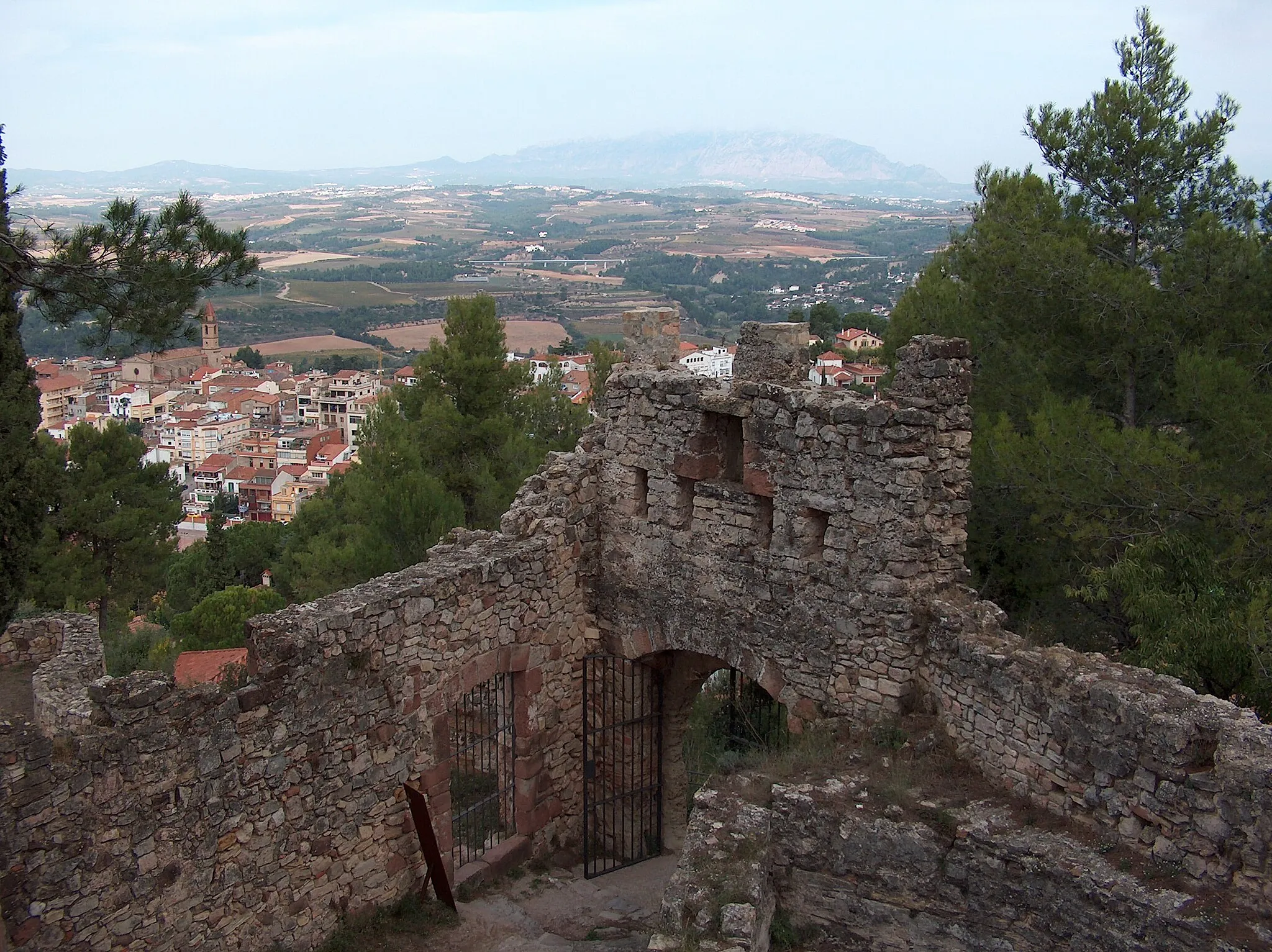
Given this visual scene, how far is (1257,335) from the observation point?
10281 mm

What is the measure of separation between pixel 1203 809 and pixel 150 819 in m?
6.01

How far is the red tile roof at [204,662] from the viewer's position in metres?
15.1

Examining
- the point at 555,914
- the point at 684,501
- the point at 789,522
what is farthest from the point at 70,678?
the point at 789,522

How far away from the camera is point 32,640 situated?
11180mm

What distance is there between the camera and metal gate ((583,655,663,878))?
999cm

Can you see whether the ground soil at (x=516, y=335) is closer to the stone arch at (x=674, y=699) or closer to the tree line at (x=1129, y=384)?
the tree line at (x=1129, y=384)

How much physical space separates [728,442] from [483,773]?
14.4 feet

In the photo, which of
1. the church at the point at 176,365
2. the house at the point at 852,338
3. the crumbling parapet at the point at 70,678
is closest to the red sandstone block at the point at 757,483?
the crumbling parapet at the point at 70,678

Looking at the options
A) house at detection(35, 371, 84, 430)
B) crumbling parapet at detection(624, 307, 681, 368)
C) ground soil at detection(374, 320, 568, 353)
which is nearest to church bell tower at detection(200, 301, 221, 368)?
ground soil at detection(374, 320, 568, 353)

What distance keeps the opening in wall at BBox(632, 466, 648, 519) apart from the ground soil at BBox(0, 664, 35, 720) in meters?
5.62

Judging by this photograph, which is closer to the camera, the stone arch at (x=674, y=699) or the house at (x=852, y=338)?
the stone arch at (x=674, y=699)

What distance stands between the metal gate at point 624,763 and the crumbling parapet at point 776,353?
2978 millimetres

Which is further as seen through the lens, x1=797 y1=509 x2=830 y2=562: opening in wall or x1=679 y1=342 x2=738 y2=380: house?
x1=679 y1=342 x2=738 y2=380: house

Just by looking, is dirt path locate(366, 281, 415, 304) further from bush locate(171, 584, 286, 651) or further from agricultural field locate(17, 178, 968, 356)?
bush locate(171, 584, 286, 651)
